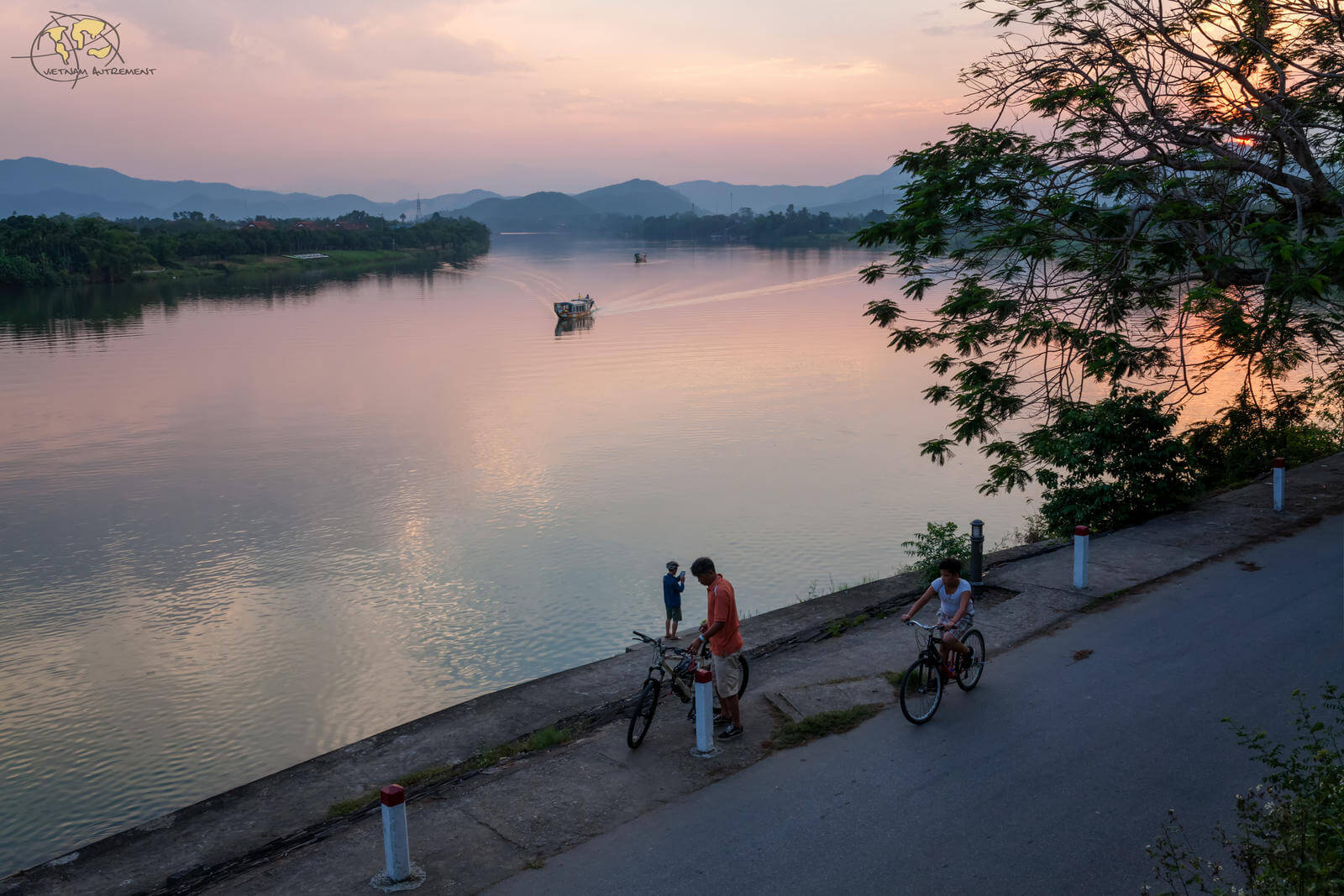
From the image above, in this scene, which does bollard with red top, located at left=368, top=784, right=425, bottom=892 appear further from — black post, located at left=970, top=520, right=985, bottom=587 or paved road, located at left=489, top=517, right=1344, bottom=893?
black post, located at left=970, top=520, right=985, bottom=587

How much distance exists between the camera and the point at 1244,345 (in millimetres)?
13180

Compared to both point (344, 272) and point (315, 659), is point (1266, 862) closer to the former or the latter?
point (315, 659)

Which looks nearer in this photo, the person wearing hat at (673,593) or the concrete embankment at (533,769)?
Answer: the concrete embankment at (533,769)

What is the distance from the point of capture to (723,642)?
29.0ft

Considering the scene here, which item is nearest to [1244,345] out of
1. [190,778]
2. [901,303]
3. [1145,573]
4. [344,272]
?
[1145,573]

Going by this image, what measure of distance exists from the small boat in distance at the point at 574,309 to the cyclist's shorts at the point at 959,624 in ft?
180

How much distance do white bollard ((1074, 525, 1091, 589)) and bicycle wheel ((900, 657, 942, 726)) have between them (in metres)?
4.13

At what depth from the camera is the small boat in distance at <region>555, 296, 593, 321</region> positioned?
207ft

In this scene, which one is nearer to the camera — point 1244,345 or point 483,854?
point 483,854

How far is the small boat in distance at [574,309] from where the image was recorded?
63062mm

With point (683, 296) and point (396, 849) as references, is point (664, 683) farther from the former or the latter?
point (683, 296)

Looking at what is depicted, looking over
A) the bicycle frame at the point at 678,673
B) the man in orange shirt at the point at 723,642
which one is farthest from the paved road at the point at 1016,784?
the bicycle frame at the point at 678,673

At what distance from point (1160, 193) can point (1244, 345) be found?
2.51 metres

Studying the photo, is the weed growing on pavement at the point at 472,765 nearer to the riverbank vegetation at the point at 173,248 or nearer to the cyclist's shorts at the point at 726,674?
the cyclist's shorts at the point at 726,674
